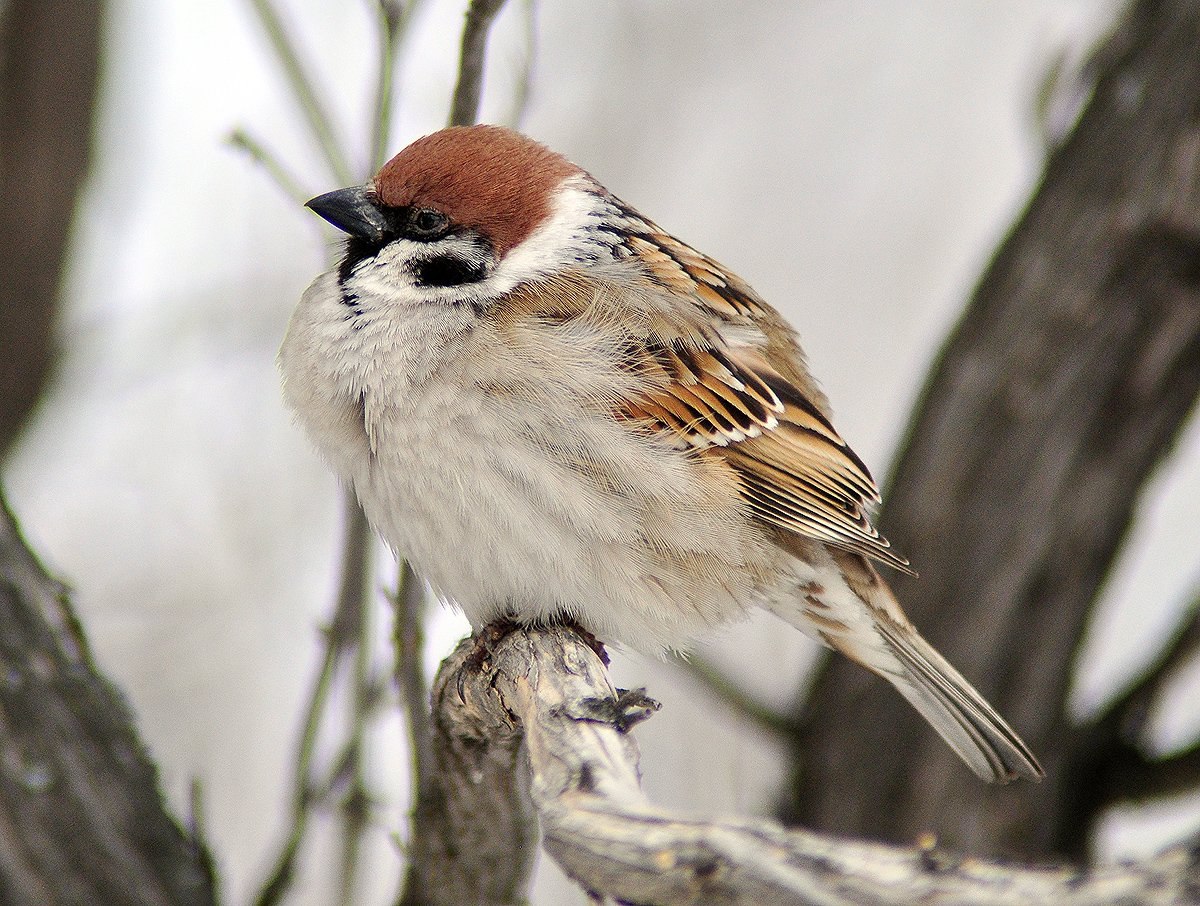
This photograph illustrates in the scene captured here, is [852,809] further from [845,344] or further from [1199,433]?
[845,344]

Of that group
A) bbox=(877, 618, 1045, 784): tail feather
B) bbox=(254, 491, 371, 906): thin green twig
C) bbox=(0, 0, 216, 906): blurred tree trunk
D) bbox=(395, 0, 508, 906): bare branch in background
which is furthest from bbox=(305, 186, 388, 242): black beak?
bbox=(877, 618, 1045, 784): tail feather

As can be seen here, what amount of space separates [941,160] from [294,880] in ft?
15.4

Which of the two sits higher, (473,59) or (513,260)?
(473,59)

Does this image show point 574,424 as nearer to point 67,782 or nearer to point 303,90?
point 303,90

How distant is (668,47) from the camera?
18.5 feet

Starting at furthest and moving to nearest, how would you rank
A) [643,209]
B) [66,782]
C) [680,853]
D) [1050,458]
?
[643,209] → [1050,458] → [66,782] → [680,853]

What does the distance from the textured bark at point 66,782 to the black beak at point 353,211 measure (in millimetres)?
854

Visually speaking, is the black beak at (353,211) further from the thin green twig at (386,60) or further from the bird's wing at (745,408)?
the bird's wing at (745,408)

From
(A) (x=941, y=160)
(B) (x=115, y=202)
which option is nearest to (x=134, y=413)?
(B) (x=115, y=202)

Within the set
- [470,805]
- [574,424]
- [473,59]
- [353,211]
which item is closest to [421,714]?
[470,805]

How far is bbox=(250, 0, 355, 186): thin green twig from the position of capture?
2.54m

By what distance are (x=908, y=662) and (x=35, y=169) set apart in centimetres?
262

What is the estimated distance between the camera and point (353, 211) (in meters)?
2.62

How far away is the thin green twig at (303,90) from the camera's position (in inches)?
100
